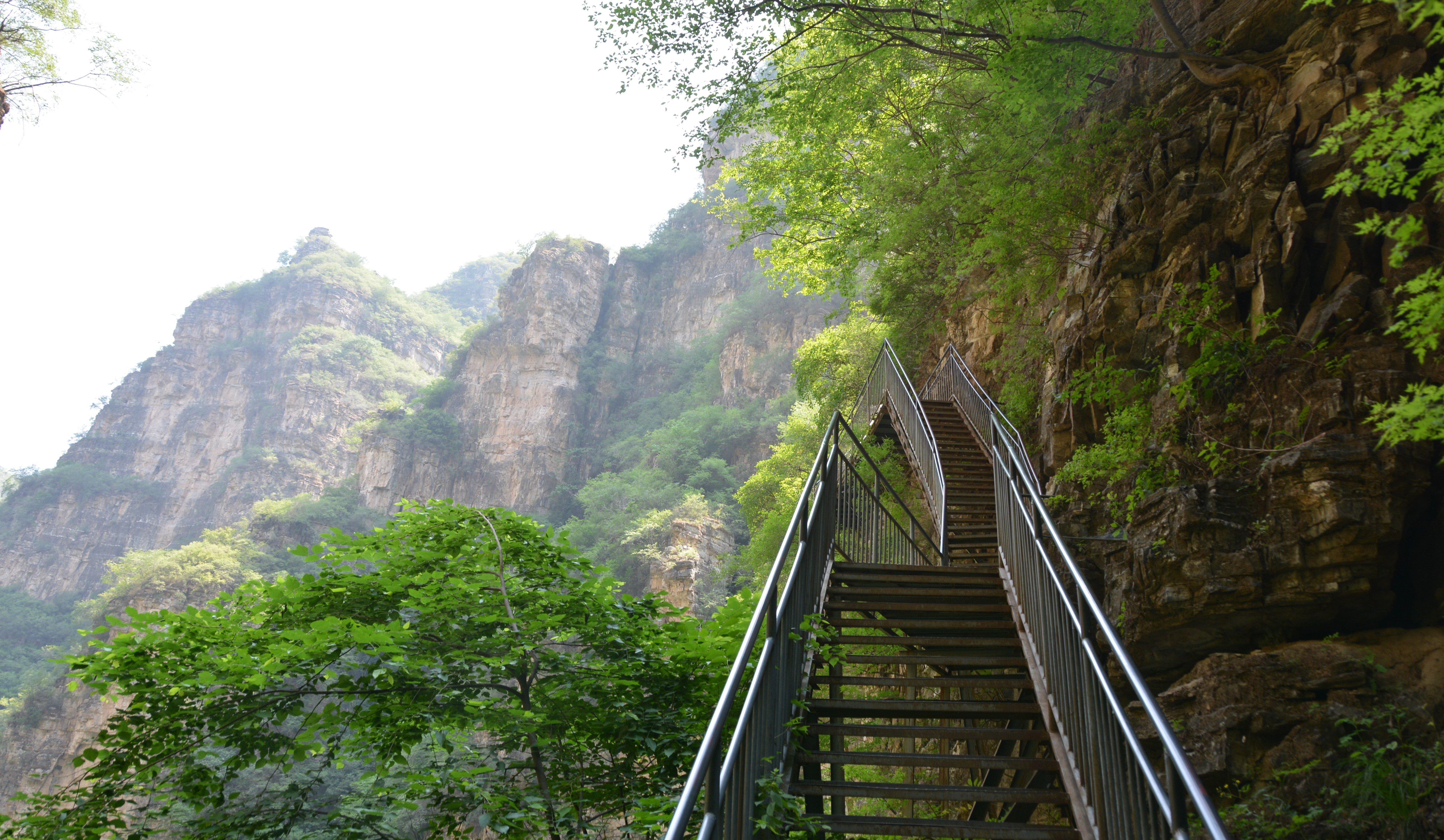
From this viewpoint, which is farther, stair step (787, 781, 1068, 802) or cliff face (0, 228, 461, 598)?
cliff face (0, 228, 461, 598)

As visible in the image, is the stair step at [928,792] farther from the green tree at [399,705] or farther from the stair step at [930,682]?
the green tree at [399,705]

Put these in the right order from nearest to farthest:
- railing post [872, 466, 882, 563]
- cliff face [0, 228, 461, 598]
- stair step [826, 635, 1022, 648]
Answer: stair step [826, 635, 1022, 648], railing post [872, 466, 882, 563], cliff face [0, 228, 461, 598]

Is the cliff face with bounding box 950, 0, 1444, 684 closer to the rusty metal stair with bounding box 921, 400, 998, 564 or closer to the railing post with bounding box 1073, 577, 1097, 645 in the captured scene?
the railing post with bounding box 1073, 577, 1097, 645

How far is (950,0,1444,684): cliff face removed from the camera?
4488mm

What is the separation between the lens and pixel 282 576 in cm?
520

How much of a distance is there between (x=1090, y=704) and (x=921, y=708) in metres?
0.99

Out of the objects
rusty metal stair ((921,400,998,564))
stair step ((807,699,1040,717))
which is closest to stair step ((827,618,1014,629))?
stair step ((807,699,1040,717))

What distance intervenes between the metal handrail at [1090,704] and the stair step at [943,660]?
12 cm

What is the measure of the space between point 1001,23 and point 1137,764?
7097 millimetres

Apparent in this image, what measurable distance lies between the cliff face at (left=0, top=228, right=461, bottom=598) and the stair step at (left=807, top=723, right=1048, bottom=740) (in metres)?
62.3

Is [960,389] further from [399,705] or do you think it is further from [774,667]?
[399,705]

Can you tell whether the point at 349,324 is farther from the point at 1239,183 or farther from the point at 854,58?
the point at 1239,183

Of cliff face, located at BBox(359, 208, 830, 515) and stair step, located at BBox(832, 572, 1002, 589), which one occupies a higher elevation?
cliff face, located at BBox(359, 208, 830, 515)

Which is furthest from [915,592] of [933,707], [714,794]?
[714,794]
